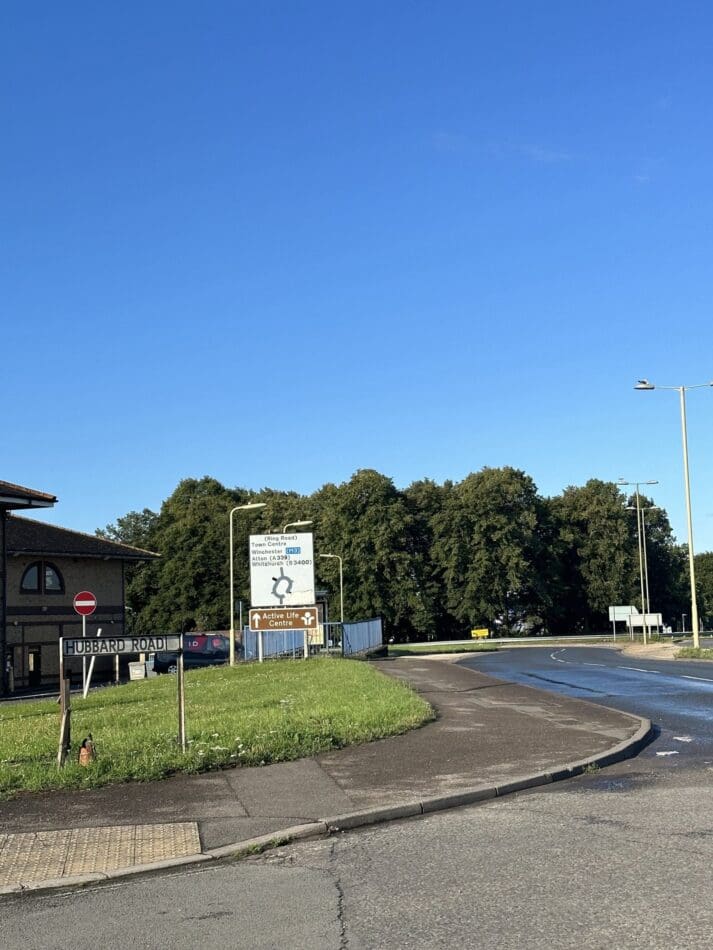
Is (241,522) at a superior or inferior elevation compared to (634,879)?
superior

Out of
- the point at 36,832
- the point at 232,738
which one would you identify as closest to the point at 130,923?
the point at 36,832

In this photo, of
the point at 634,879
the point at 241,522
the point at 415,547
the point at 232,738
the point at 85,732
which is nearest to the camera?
the point at 634,879

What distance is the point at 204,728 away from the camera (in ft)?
46.0

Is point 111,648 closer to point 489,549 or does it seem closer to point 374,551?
point 374,551

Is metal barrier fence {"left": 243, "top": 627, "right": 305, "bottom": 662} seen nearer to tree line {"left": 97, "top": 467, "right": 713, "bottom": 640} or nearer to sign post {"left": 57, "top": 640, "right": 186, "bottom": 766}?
tree line {"left": 97, "top": 467, "right": 713, "bottom": 640}

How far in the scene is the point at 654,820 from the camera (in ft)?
27.1

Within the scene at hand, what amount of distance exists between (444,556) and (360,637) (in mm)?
33983

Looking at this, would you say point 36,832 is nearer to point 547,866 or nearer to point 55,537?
point 547,866

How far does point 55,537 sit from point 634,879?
5060cm

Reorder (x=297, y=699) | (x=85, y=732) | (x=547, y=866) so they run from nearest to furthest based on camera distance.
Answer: (x=547, y=866), (x=85, y=732), (x=297, y=699)

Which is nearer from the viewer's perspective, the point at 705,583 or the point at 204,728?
the point at 204,728

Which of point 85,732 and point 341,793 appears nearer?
point 341,793

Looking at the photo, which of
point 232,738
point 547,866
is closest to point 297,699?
point 232,738

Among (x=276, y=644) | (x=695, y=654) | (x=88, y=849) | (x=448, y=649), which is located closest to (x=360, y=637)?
(x=276, y=644)
